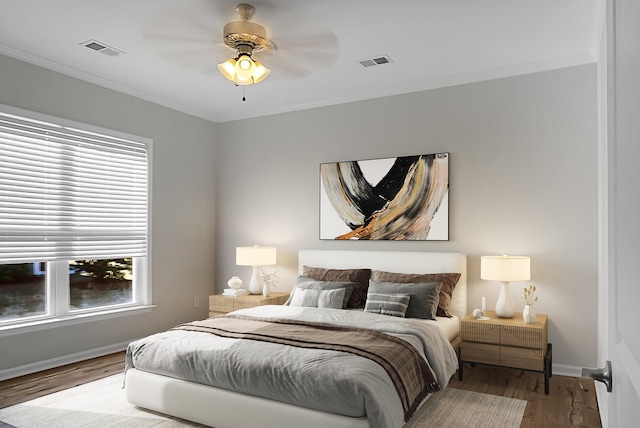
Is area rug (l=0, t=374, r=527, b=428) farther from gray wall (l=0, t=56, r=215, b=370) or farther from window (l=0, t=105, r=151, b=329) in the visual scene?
window (l=0, t=105, r=151, b=329)

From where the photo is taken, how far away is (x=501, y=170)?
4395 mm

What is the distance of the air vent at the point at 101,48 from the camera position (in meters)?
3.80

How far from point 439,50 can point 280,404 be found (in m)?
3.05

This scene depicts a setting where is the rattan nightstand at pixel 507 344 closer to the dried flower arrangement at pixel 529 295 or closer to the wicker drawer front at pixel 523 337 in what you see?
the wicker drawer front at pixel 523 337

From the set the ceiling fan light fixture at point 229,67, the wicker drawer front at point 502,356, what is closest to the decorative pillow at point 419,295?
the wicker drawer front at point 502,356

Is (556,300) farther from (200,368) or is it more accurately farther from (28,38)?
(28,38)

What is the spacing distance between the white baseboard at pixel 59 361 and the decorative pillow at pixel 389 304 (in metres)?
2.69

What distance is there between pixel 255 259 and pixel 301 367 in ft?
8.99

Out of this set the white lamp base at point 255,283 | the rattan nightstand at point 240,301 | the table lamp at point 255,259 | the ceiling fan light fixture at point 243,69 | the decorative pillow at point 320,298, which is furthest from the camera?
the white lamp base at point 255,283

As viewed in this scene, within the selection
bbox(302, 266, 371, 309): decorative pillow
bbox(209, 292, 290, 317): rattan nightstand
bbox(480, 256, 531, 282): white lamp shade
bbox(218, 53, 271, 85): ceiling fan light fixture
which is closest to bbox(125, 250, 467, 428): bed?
bbox(302, 266, 371, 309): decorative pillow

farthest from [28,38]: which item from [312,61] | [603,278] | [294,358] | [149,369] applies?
[603,278]

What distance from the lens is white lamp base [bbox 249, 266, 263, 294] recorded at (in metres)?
5.40

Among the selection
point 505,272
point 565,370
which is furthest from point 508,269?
point 565,370

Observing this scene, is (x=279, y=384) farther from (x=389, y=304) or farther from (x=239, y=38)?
(x=239, y=38)
